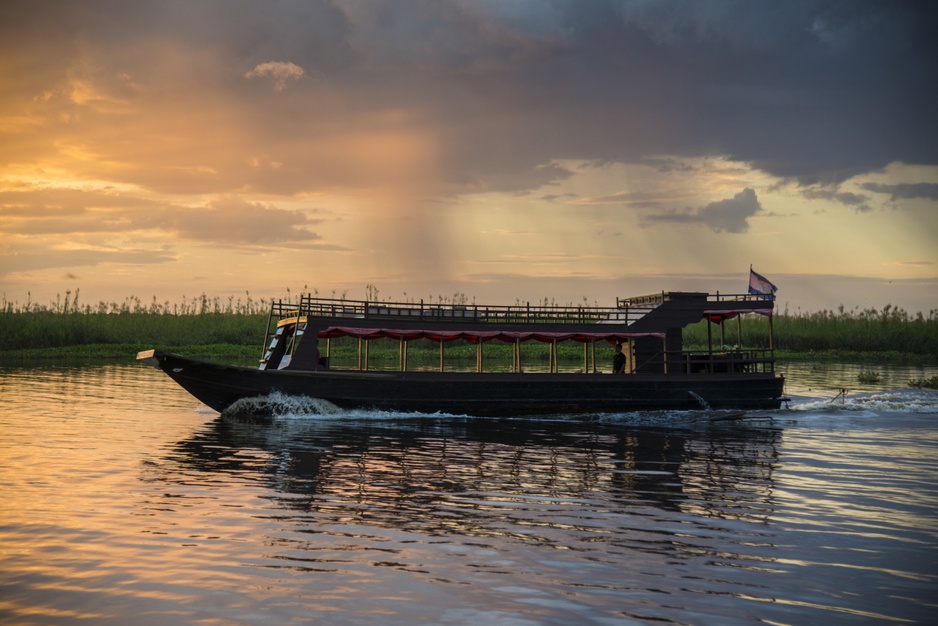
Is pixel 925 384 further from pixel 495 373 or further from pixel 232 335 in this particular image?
pixel 232 335

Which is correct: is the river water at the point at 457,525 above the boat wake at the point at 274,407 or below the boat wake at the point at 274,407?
below

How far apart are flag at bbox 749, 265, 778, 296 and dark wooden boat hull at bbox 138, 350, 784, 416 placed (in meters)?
2.67

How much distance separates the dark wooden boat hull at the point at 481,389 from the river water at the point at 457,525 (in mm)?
1776

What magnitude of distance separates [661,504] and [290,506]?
5505 millimetres

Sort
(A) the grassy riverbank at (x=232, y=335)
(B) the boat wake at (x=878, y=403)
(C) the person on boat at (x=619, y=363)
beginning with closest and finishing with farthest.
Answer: (B) the boat wake at (x=878, y=403) < (C) the person on boat at (x=619, y=363) < (A) the grassy riverbank at (x=232, y=335)

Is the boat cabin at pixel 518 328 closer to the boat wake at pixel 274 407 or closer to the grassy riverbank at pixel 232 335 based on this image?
the boat wake at pixel 274 407

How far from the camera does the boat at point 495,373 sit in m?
22.5

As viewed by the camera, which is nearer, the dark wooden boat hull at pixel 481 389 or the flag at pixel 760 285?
the dark wooden boat hull at pixel 481 389

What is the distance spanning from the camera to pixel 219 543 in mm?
9648

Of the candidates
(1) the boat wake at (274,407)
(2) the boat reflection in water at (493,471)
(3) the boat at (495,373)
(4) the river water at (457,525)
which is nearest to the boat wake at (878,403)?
(3) the boat at (495,373)

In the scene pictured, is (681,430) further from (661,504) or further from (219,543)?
(219,543)

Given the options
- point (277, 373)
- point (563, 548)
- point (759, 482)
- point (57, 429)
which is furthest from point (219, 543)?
point (277, 373)

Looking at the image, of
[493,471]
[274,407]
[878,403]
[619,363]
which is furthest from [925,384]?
[274,407]

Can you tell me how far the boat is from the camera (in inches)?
886
